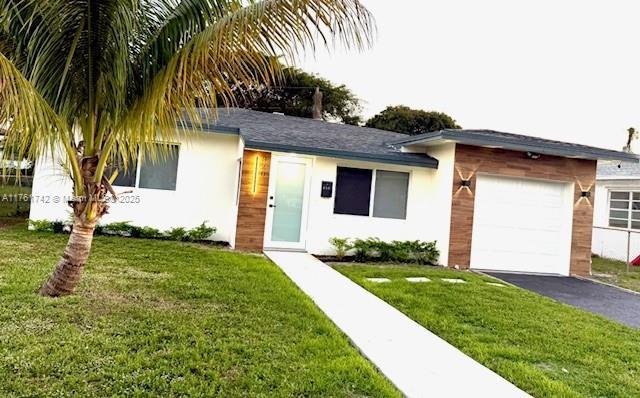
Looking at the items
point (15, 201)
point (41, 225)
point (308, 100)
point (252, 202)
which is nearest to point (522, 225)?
point (252, 202)

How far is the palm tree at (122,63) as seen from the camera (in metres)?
4.08

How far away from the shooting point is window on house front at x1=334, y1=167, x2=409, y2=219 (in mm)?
11203

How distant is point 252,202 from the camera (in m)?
10.3

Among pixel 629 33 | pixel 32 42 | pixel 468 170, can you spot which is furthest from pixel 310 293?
pixel 629 33

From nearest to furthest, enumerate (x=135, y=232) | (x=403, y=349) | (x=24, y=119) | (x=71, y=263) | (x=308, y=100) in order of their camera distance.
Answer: (x=24, y=119) < (x=403, y=349) < (x=71, y=263) < (x=135, y=232) < (x=308, y=100)

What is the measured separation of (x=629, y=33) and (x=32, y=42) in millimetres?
15758

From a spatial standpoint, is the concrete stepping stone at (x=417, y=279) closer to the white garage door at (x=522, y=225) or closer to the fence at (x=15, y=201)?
the white garage door at (x=522, y=225)

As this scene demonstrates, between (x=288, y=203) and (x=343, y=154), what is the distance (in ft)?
5.68

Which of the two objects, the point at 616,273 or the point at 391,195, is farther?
the point at 616,273

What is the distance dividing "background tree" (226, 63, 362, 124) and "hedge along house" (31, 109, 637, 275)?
19.6m

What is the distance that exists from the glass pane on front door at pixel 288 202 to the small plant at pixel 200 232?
62.8 inches

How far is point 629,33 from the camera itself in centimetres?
1392

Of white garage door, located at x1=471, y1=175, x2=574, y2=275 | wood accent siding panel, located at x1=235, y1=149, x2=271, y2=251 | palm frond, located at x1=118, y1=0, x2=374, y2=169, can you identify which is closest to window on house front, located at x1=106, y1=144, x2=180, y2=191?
wood accent siding panel, located at x1=235, y1=149, x2=271, y2=251

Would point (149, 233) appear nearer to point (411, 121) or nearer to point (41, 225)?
point (41, 225)
